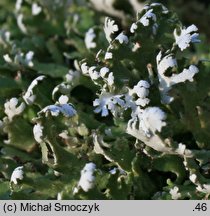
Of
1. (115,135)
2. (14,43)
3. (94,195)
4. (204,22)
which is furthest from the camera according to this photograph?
(204,22)

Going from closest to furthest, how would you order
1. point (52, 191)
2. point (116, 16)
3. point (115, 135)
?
point (52, 191), point (115, 135), point (116, 16)

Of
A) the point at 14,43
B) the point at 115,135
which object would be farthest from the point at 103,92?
the point at 14,43

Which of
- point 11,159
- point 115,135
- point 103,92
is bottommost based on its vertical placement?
point 11,159

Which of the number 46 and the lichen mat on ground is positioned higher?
the lichen mat on ground

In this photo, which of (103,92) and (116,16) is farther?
(116,16)

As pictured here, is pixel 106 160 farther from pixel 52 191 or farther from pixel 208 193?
pixel 208 193

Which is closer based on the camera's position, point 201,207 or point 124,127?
point 201,207

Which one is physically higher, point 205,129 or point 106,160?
point 205,129

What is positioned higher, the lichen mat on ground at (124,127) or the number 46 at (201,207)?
the lichen mat on ground at (124,127)
